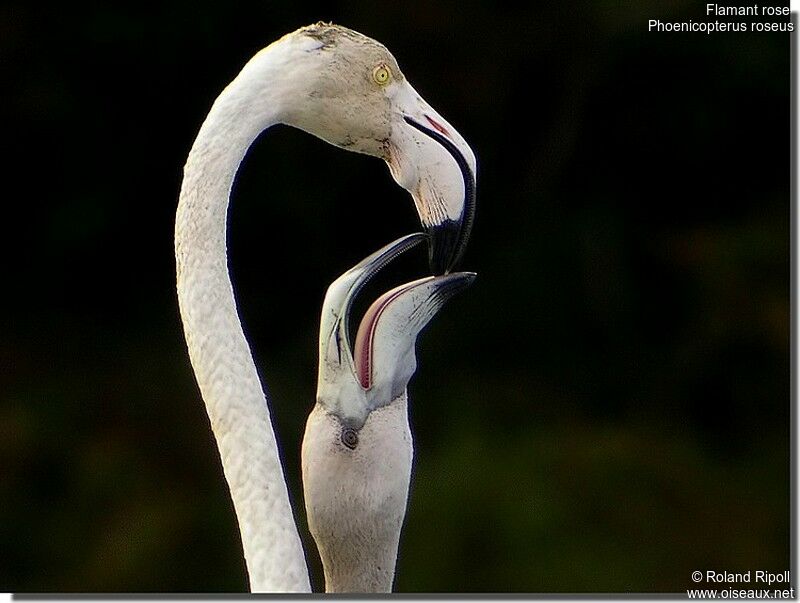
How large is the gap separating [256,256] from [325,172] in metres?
0.27

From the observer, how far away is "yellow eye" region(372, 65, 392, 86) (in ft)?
5.31

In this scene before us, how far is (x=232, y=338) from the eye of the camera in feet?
5.15

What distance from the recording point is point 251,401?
158 cm

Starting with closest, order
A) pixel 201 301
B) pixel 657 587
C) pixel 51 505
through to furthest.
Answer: pixel 201 301
pixel 657 587
pixel 51 505

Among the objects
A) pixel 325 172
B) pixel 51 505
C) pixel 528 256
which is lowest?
pixel 51 505

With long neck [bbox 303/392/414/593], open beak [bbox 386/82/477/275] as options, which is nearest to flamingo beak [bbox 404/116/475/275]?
open beak [bbox 386/82/477/275]

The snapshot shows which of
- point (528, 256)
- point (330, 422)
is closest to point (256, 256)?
point (528, 256)

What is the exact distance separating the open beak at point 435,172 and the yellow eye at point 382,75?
22 mm

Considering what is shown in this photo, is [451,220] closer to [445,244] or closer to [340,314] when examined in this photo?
[445,244]

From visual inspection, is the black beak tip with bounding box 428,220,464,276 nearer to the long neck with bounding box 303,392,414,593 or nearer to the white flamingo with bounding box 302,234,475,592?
the white flamingo with bounding box 302,234,475,592

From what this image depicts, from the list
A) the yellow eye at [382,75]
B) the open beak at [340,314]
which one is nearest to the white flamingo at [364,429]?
the open beak at [340,314]

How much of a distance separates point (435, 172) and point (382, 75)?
115 millimetres

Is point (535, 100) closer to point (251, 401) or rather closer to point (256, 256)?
point (256, 256)

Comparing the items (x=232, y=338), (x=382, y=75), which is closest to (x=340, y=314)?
(x=232, y=338)
